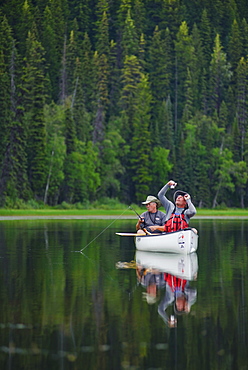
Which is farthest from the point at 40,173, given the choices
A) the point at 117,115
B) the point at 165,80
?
the point at 165,80

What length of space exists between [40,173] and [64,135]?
7164 mm

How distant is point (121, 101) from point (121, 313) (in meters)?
97.0

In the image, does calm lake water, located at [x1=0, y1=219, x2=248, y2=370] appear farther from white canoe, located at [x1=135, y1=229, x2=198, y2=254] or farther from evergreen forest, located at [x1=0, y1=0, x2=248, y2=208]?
evergreen forest, located at [x1=0, y1=0, x2=248, y2=208]

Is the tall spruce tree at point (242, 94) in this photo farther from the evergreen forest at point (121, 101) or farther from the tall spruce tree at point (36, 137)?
the tall spruce tree at point (36, 137)

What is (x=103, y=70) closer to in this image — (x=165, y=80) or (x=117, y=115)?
(x=117, y=115)

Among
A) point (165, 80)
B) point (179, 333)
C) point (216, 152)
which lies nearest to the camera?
point (179, 333)

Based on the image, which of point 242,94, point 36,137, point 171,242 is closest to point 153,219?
point 171,242

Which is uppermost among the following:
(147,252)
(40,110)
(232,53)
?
(232,53)

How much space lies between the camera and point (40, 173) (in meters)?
82.3

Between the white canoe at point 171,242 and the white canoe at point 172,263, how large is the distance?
198mm

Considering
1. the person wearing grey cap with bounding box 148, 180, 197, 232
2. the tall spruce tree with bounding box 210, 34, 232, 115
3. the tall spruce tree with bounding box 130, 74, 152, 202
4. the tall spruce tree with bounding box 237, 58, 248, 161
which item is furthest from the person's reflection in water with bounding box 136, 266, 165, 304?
the tall spruce tree with bounding box 210, 34, 232, 115

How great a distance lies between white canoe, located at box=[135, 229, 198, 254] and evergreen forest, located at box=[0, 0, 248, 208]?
4895 centimetres

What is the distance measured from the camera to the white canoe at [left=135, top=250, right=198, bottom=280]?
2088 centimetres

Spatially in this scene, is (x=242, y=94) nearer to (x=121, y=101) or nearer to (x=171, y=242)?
(x=121, y=101)
